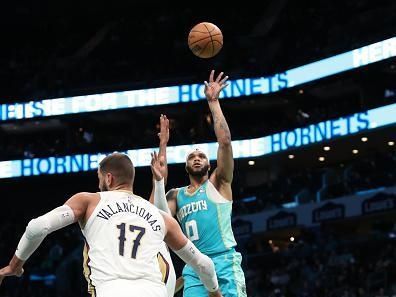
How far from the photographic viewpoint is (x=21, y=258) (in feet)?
18.7

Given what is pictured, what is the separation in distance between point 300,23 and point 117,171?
1381 inches

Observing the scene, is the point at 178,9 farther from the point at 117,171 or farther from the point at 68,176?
the point at 117,171

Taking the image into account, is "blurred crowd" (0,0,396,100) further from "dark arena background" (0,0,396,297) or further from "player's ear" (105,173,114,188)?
"player's ear" (105,173,114,188)

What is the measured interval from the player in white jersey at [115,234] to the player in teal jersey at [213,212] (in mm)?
2386

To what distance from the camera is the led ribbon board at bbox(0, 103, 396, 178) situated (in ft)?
109

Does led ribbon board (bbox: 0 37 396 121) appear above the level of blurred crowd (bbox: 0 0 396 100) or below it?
below

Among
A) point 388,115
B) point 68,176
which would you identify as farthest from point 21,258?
point 68,176

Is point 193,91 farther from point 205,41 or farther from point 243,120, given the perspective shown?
point 205,41

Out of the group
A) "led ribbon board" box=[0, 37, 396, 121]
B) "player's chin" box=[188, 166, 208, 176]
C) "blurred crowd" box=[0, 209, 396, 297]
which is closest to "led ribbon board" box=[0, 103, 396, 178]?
"led ribbon board" box=[0, 37, 396, 121]

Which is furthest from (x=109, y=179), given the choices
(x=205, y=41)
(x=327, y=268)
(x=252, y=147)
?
(x=252, y=147)

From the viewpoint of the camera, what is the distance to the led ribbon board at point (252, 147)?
109 ft

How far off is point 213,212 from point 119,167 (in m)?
A: 2.82

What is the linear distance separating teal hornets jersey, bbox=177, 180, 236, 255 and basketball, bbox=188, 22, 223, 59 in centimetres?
273

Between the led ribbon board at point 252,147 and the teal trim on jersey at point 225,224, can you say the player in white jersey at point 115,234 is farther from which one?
the led ribbon board at point 252,147
